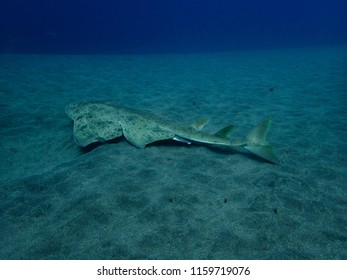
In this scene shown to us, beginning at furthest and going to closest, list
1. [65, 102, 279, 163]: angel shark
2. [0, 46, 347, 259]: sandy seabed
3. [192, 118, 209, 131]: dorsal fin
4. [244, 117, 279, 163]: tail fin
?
[192, 118, 209, 131]: dorsal fin → [65, 102, 279, 163]: angel shark → [244, 117, 279, 163]: tail fin → [0, 46, 347, 259]: sandy seabed

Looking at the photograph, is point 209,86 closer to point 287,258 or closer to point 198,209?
point 198,209

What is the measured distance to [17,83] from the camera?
36.8 ft

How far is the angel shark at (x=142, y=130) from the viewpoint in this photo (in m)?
5.26

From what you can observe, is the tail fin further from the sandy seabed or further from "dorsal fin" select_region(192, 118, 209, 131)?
"dorsal fin" select_region(192, 118, 209, 131)

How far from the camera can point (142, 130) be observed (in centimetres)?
560

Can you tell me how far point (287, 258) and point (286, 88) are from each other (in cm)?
999

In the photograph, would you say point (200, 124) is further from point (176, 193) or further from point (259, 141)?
point (176, 193)

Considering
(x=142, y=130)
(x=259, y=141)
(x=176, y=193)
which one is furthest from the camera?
(x=142, y=130)

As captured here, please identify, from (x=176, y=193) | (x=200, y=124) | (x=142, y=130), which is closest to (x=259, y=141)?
(x=200, y=124)

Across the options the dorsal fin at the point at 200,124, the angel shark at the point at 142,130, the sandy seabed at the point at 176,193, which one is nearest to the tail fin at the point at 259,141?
the angel shark at the point at 142,130

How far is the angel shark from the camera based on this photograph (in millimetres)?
5262

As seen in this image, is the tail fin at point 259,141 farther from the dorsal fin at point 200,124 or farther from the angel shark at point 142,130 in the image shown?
the dorsal fin at point 200,124

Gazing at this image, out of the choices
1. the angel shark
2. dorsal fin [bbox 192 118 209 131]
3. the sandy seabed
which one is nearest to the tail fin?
the angel shark
